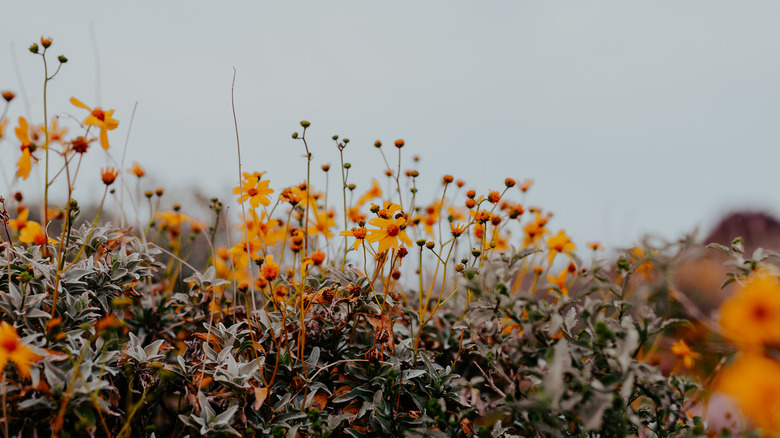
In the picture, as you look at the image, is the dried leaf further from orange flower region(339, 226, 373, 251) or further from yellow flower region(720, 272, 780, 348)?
yellow flower region(720, 272, 780, 348)

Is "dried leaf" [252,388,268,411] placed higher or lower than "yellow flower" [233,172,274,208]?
lower

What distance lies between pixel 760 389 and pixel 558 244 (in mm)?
1202

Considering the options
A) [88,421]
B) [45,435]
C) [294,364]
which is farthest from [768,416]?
[45,435]

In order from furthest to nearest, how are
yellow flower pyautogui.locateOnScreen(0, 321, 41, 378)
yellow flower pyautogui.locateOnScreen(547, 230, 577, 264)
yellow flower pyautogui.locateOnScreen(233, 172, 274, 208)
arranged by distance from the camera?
yellow flower pyautogui.locateOnScreen(547, 230, 577, 264) < yellow flower pyautogui.locateOnScreen(233, 172, 274, 208) < yellow flower pyautogui.locateOnScreen(0, 321, 41, 378)

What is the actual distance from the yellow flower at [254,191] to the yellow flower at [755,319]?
4.14 ft

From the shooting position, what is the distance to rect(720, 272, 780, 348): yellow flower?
0.77 metres

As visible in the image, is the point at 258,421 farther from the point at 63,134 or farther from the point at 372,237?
the point at 63,134

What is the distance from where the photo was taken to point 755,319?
80 centimetres

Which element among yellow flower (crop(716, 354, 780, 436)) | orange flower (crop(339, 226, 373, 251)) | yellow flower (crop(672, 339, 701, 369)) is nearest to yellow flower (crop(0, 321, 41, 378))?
orange flower (crop(339, 226, 373, 251))

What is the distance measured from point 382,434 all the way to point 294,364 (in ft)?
1.03

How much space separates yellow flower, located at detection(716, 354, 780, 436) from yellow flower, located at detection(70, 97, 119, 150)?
5.15 feet

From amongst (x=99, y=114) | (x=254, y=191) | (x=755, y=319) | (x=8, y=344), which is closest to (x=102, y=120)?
(x=99, y=114)

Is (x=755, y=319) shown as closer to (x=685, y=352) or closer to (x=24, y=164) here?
(x=685, y=352)

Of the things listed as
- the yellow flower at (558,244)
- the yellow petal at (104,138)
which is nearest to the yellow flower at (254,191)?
the yellow petal at (104,138)
